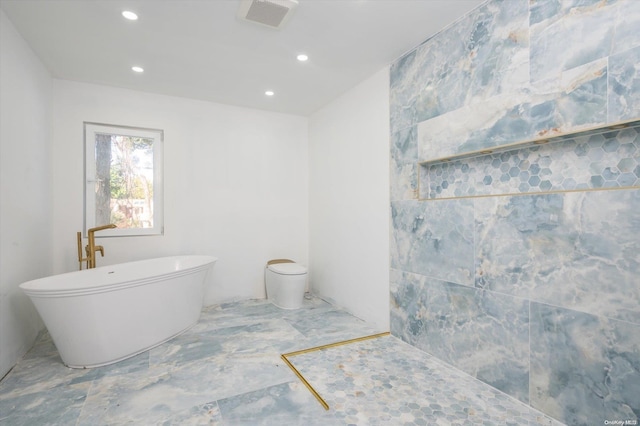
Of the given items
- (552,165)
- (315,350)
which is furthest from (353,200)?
(552,165)

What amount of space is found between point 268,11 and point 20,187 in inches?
87.6

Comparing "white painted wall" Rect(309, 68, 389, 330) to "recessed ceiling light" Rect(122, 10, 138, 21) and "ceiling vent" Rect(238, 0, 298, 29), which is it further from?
"recessed ceiling light" Rect(122, 10, 138, 21)

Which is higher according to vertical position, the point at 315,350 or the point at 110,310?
the point at 110,310

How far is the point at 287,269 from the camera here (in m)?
3.60

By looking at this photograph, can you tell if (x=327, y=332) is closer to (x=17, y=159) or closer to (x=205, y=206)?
(x=205, y=206)

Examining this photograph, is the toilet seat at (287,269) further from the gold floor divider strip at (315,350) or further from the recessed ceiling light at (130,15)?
the recessed ceiling light at (130,15)

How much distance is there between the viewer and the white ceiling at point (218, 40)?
6.63 ft

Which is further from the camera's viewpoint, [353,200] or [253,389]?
[353,200]

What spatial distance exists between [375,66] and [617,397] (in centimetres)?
273

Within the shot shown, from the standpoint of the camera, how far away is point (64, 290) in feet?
6.55

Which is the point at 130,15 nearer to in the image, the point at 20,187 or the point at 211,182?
the point at 20,187

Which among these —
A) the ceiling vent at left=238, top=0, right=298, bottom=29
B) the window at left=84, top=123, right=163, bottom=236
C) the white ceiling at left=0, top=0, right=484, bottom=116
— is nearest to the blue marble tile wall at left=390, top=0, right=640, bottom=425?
the white ceiling at left=0, top=0, right=484, bottom=116

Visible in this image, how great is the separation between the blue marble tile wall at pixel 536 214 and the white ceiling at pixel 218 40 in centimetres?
40

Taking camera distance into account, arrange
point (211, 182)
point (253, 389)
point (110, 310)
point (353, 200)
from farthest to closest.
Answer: point (211, 182), point (353, 200), point (110, 310), point (253, 389)
